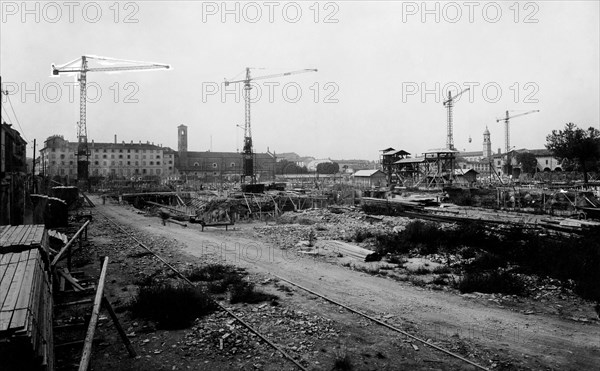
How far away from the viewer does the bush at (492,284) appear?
951 centimetres

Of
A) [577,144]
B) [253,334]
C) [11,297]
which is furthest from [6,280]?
[577,144]

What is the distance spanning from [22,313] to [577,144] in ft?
175

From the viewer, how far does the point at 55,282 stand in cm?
812

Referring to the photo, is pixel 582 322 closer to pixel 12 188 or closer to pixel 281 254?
pixel 281 254

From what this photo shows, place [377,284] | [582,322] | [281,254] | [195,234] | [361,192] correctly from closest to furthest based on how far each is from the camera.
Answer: [582,322]
[377,284]
[281,254]
[195,234]
[361,192]

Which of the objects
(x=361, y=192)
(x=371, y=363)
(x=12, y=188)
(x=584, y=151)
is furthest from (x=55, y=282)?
(x=584, y=151)

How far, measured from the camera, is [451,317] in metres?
7.80

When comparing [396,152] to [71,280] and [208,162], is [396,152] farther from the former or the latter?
[208,162]

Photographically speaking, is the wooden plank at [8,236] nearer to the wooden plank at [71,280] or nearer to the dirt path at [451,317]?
the wooden plank at [71,280]

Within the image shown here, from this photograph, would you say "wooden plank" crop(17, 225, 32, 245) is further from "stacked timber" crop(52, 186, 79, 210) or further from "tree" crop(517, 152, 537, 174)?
"tree" crop(517, 152, 537, 174)

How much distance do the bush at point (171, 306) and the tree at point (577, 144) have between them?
46.8 meters

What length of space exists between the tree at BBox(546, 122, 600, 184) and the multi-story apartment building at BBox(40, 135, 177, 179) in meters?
75.0

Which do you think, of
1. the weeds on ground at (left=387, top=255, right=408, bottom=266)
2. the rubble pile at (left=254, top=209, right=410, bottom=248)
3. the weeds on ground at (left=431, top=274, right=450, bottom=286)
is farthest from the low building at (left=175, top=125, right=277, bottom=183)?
the weeds on ground at (left=431, top=274, right=450, bottom=286)

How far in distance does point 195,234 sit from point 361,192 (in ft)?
73.9
